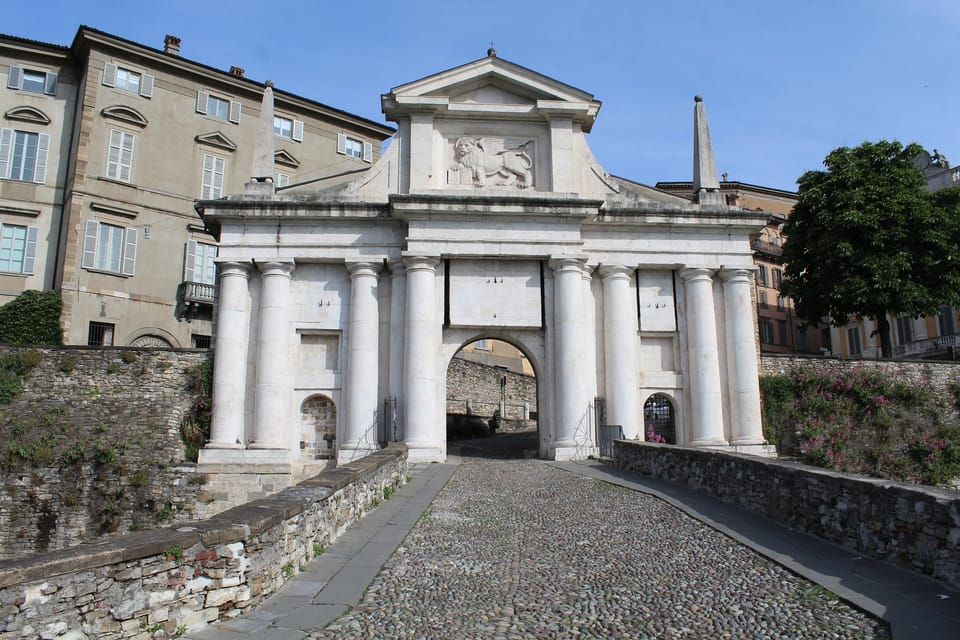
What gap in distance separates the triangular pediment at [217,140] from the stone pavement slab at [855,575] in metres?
30.5

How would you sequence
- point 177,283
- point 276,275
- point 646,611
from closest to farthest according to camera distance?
point 646,611 < point 276,275 < point 177,283

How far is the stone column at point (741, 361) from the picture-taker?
24.2m

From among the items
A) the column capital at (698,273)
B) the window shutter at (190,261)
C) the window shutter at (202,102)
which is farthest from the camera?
the window shutter at (202,102)

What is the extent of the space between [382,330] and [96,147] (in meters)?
17.2

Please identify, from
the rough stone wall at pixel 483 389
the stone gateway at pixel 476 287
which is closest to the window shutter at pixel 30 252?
the stone gateway at pixel 476 287

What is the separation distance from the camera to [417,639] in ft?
18.8

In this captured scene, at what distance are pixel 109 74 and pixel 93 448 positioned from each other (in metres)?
18.7

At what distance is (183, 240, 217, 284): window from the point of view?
112 feet

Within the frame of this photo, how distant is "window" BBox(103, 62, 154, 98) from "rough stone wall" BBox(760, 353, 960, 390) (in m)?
28.6

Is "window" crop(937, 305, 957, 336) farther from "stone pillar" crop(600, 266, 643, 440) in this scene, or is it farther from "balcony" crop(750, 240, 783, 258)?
"stone pillar" crop(600, 266, 643, 440)

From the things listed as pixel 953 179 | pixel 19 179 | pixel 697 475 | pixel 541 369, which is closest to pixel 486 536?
pixel 697 475

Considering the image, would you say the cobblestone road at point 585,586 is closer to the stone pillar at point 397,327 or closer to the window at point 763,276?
the stone pillar at point 397,327

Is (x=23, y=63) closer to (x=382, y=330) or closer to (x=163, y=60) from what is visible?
(x=163, y=60)

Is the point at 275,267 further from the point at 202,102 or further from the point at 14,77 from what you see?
the point at 14,77
